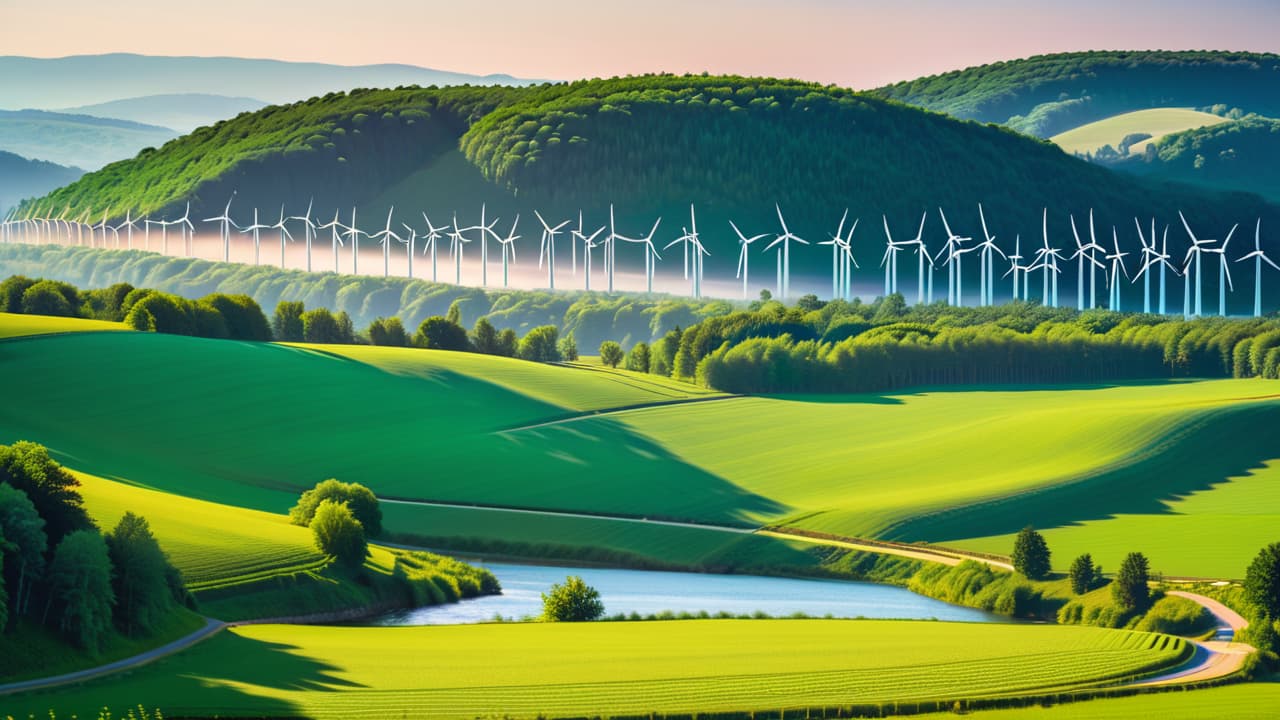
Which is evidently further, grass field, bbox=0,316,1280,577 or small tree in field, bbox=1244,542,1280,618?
grass field, bbox=0,316,1280,577

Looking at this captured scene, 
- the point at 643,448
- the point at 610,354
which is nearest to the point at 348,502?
the point at 643,448

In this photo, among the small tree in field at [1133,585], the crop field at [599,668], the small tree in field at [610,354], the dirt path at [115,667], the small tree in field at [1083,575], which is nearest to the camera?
the crop field at [599,668]

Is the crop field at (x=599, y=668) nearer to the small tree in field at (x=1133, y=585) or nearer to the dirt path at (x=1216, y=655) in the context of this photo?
the dirt path at (x=1216, y=655)

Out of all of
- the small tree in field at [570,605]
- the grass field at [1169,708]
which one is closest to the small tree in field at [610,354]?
the small tree in field at [570,605]

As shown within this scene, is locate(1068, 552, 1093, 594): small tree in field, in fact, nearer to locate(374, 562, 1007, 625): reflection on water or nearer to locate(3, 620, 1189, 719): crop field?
locate(374, 562, 1007, 625): reflection on water

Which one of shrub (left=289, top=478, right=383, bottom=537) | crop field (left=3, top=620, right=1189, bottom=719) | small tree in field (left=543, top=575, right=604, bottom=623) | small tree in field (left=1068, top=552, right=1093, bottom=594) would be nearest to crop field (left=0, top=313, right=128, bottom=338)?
shrub (left=289, top=478, right=383, bottom=537)

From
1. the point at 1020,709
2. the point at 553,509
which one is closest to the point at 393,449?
the point at 553,509

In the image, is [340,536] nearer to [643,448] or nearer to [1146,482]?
[643,448]
